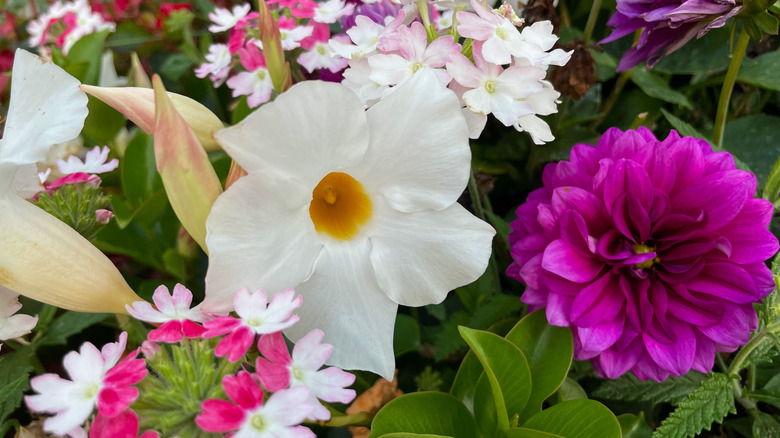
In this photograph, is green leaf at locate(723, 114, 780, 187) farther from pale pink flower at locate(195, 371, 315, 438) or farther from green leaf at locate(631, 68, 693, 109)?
pale pink flower at locate(195, 371, 315, 438)

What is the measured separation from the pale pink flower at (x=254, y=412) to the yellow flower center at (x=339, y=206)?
0.36ft

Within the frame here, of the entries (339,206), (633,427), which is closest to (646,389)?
(633,427)

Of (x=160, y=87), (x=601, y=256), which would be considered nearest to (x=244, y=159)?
(x=160, y=87)

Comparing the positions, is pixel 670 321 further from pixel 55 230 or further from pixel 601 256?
pixel 55 230

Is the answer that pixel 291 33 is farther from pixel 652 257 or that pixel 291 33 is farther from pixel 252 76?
pixel 652 257

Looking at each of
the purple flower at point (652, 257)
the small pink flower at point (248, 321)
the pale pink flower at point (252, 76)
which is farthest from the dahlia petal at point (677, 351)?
the pale pink flower at point (252, 76)

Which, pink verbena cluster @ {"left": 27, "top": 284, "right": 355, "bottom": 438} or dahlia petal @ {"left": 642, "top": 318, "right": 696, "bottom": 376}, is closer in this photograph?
pink verbena cluster @ {"left": 27, "top": 284, "right": 355, "bottom": 438}

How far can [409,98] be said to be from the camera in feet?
0.93

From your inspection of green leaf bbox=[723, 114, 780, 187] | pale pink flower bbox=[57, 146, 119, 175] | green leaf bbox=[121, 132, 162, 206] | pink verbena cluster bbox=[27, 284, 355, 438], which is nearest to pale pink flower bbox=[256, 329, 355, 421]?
pink verbena cluster bbox=[27, 284, 355, 438]

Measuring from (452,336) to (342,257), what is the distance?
0.15 meters

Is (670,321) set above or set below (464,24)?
below

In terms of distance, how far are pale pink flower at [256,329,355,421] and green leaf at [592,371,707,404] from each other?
214 mm

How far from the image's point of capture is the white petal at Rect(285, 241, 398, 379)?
1.03 feet

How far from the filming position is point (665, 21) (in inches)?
16.0
